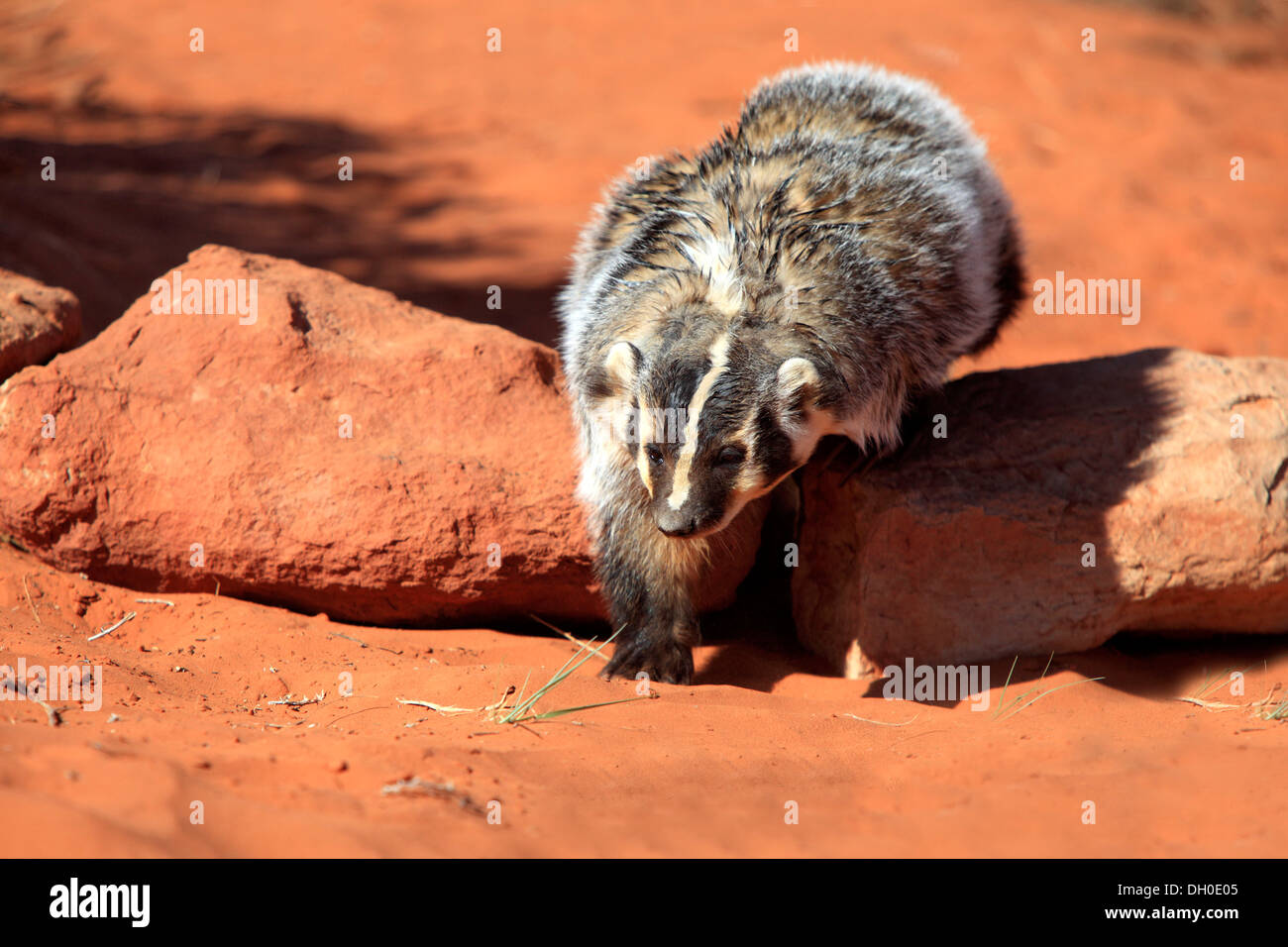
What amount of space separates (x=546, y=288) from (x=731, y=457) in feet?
16.1

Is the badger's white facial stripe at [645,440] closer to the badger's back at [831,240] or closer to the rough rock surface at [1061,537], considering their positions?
the badger's back at [831,240]

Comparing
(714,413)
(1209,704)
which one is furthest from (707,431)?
(1209,704)

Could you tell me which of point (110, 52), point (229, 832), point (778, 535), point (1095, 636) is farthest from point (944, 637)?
point (110, 52)

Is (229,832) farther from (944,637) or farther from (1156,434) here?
(1156,434)

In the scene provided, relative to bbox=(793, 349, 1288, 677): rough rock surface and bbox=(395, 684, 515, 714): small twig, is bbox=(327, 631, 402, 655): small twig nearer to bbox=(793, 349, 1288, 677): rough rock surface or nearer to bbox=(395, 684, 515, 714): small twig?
bbox=(395, 684, 515, 714): small twig

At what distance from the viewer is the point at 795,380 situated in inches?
131

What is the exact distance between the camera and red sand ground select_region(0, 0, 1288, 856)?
252 centimetres

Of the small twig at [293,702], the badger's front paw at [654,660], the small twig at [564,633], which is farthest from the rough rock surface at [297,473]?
the small twig at [293,702]

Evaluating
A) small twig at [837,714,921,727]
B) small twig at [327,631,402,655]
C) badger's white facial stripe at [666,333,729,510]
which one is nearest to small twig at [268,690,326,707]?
small twig at [327,631,402,655]

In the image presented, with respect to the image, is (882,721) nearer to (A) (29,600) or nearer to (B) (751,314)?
(B) (751,314)

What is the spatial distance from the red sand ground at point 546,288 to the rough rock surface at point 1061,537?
Result: 0.66ft

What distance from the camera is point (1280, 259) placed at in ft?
28.7

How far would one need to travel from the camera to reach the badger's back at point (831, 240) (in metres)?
3.63
